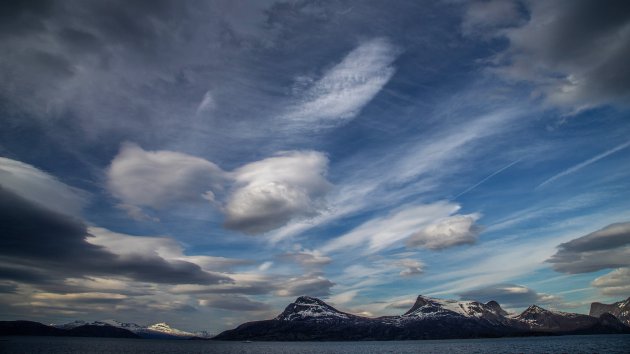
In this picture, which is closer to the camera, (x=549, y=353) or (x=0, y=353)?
(x=0, y=353)

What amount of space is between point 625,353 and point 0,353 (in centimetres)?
32642

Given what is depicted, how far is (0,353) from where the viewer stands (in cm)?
17838

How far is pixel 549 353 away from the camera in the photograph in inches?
7751

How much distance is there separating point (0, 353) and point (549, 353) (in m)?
299

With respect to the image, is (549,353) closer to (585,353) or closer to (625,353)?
(585,353)

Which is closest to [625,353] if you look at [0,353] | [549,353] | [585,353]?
[585,353]

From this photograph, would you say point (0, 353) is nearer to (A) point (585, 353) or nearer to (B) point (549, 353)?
(B) point (549, 353)

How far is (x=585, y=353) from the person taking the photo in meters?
192

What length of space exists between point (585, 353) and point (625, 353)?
17.8 meters

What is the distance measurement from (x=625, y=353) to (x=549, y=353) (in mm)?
34081

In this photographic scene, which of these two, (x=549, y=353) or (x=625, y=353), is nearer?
(x=625, y=353)

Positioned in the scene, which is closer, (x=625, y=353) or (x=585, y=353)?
(x=625, y=353)

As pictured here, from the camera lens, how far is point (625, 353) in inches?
7057

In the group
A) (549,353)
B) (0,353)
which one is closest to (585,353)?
(549,353)
